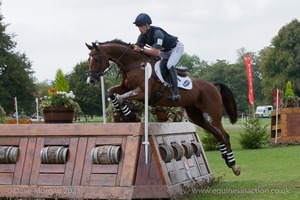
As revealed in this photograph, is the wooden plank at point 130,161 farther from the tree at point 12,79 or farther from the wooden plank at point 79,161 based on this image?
the tree at point 12,79

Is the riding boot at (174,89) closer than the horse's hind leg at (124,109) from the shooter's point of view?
No

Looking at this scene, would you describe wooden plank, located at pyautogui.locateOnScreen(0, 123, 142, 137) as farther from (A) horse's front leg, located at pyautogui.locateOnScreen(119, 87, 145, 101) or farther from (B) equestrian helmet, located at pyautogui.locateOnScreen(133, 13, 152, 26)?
(B) equestrian helmet, located at pyautogui.locateOnScreen(133, 13, 152, 26)

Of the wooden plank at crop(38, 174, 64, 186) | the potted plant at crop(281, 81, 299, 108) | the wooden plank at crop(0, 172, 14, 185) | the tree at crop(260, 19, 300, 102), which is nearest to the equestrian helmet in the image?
the wooden plank at crop(38, 174, 64, 186)

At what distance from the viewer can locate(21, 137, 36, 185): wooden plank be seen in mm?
7172

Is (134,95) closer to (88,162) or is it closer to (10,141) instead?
(88,162)

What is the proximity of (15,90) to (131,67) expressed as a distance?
40849mm

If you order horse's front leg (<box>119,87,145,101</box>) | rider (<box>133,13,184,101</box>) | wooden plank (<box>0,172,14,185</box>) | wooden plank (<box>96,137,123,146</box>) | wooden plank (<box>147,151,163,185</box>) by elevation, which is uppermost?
rider (<box>133,13,184,101</box>)

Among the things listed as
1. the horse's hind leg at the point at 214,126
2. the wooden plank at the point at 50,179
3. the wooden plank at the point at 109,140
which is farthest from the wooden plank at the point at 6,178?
the horse's hind leg at the point at 214,126

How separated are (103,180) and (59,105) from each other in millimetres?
1905

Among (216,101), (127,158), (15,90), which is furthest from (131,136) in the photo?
(15,90)

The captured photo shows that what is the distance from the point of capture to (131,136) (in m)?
6.80

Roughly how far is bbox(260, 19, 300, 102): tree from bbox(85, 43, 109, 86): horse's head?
51.1 metres

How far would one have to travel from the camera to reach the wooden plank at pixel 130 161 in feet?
21.7

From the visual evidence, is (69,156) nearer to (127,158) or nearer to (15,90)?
(127,158)
